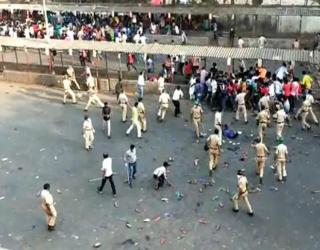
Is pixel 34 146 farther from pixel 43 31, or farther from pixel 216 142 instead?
pixel 43 31

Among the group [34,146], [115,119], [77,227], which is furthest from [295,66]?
[77,227]

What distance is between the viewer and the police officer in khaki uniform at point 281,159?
54.2 feet

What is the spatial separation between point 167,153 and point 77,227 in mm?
5120

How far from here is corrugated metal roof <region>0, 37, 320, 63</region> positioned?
77.2 ft

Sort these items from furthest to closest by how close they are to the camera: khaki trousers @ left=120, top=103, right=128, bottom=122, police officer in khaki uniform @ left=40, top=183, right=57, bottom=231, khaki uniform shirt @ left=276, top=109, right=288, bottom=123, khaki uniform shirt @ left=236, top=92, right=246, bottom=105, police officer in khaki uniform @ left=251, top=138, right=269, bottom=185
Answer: khaki trousers @ left=120, top=103, right=128, bottom=122 < khaki uniform shirt @ left=236, top=92, right=246, bottom=105 < khaki uniform shirt @ left=276, top=109, right=288, bottom=123 < police officer in khaki uniform @ left=251, top=138, right=269, bottom=185 < police officer in khaki uniform @ left=40, top=183, right=57, bottom=231

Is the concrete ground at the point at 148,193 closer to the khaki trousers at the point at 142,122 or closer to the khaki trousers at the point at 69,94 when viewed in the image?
the khaki trousers at the point at 142,122

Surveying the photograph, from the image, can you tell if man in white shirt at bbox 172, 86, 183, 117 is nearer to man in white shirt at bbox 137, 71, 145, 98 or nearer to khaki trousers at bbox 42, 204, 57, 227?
man in white shirt at bbox 137, 71, 145, 98

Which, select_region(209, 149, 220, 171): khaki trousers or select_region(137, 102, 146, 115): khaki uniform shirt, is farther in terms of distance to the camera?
select_region(137, 102, 146, 115): khaki uniform shirt

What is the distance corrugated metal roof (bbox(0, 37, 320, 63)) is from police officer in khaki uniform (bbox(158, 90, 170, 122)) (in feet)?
12.2

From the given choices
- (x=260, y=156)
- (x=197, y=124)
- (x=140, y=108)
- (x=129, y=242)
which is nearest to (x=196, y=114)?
(x=197, y=124)

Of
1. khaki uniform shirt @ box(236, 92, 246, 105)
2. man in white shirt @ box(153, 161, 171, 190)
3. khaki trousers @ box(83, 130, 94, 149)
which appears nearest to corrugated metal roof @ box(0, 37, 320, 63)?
khaki uniform shirt @ box(236, 92, 246, 105)

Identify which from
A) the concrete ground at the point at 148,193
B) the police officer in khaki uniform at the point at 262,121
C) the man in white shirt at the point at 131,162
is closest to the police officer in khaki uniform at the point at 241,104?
the concrete ground at the point at 148,193

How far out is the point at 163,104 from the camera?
2142 centimetres

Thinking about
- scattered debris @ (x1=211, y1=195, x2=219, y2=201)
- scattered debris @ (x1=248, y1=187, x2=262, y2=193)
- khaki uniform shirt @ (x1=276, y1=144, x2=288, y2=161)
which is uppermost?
khaki uniform shirt @ (x1=276, y1=144, x2=288, y2=161)
